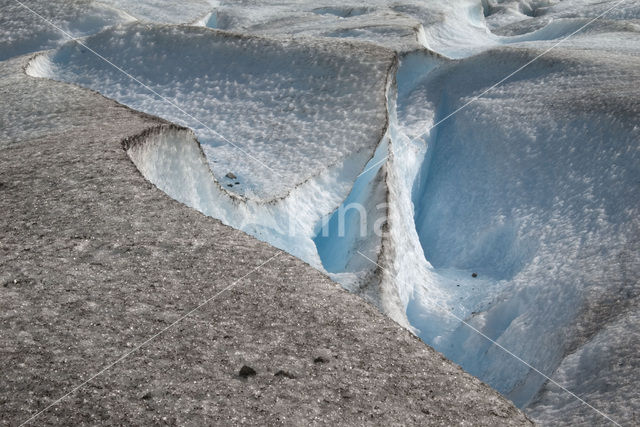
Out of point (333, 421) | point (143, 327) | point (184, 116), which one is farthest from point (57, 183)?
point (184, 116)

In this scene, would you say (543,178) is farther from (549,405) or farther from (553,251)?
A: (549,405)

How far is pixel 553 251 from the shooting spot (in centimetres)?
430

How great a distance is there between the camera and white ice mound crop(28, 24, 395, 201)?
194 inches

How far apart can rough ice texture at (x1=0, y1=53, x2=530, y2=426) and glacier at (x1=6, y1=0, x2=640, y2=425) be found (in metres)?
0.85

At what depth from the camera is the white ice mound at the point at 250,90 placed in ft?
16.2

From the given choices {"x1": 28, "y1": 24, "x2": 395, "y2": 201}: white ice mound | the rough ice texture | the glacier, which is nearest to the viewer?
the rough ice texture

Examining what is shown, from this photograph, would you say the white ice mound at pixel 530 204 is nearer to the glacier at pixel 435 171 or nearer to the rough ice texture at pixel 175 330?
the glacier at pixel 435 171

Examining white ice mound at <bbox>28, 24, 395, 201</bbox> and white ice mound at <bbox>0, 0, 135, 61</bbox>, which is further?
white ice mound at <bbox>0, 0, 135, 61</bbox>

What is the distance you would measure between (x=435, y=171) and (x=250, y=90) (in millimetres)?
1802

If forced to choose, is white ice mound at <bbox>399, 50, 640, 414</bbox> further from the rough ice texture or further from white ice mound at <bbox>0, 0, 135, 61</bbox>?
white ice mound at <bbox>0, 0, 135, 61</bbox>

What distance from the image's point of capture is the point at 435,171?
19.1ft

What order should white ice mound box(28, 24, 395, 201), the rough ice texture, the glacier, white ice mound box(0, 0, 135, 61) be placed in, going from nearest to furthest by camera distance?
the rough ice texture < the glacier < white ice mound box(28, 24, 395, 201) < white ice mound box(0, 0, 135, 61)

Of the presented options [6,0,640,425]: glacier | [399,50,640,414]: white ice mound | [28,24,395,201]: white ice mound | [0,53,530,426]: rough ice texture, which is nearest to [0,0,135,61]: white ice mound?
[6,0,640,425]: glacier

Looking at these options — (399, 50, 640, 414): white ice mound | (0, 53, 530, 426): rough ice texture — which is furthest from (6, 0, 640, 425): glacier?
(0, 53, 530, 426): rough ice texture
